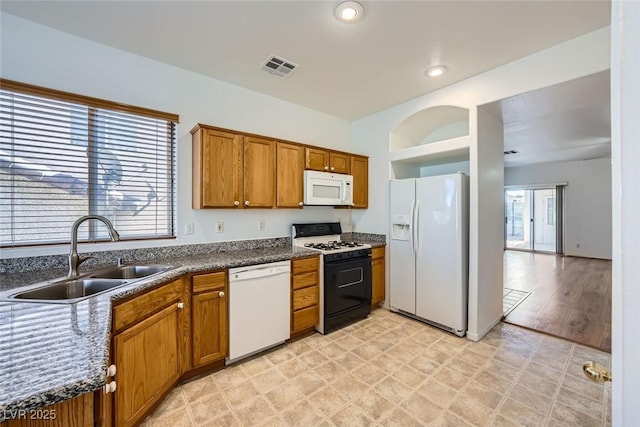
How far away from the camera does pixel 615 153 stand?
1.45 ft

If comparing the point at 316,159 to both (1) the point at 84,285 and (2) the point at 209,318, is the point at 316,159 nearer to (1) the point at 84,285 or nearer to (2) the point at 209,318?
(2) the point at 209,318

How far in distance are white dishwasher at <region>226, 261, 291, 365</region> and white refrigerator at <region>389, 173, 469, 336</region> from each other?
1.54 metres

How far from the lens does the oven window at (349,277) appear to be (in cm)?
297

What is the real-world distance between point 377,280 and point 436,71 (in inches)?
97.6

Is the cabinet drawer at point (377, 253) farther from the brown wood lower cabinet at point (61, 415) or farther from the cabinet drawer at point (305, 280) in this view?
the brown wood lower cabinet at point (61, 415)

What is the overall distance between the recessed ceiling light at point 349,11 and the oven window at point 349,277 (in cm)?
230

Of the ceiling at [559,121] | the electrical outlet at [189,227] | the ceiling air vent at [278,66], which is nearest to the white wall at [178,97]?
the electrical outlet at [189,227]

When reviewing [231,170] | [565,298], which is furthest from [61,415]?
[565,298]

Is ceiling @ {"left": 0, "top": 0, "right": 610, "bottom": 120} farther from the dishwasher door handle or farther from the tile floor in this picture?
the tile floor

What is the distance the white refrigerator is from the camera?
9.34 feet

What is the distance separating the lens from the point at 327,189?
331 centimetres

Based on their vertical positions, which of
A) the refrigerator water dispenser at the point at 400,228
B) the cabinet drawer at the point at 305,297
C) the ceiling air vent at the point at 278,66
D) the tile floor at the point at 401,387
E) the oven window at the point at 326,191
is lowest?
the tile floor at the point at 401,387

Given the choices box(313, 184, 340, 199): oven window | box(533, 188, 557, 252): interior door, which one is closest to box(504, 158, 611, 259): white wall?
box(533, 188, 557, 252): interior door

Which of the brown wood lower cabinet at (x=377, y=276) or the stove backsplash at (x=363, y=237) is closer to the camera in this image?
the brown wood lower cabinet at (x=377, y=276)
